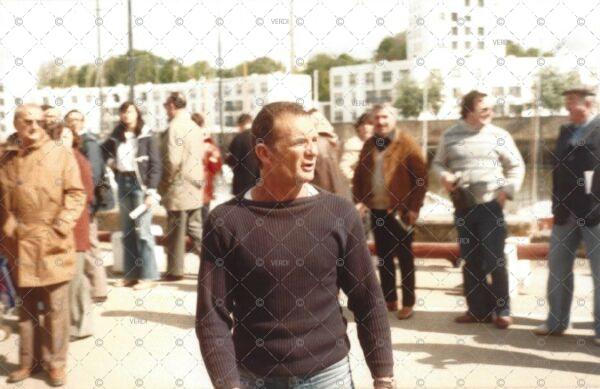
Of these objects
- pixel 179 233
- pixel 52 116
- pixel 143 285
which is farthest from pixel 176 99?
pixel 143 285

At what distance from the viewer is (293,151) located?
2.12 metres

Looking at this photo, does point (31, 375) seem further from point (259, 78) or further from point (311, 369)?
point (311, 369)

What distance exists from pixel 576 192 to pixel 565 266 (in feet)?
1.77

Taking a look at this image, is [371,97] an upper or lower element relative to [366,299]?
upper

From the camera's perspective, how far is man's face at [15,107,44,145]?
13.1 ft

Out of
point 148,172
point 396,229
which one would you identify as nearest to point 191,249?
point 148,172

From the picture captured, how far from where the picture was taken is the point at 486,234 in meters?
5.17

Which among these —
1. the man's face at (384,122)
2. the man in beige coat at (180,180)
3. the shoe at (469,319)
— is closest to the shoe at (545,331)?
the shoe at (469,319)

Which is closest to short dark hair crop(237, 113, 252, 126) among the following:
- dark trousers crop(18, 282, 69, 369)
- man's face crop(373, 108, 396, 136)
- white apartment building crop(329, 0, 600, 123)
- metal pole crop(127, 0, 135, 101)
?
white apartment building crop(329, 0, 600, 123)

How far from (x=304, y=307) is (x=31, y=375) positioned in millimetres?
2888

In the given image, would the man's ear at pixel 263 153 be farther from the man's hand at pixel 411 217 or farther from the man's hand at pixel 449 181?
the man's hand at pixel 411 217

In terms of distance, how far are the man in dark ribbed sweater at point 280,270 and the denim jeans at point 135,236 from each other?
4308 millimetres

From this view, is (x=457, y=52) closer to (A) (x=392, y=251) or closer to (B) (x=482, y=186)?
(B) (x=482, y=186)

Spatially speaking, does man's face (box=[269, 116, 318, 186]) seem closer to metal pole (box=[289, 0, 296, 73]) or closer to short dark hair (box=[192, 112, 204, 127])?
metal pole (box=[289, 0, 296, 73])
